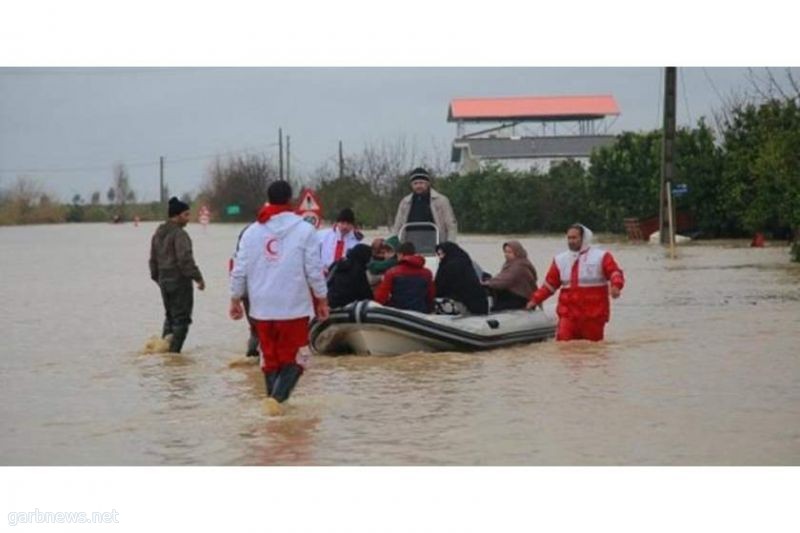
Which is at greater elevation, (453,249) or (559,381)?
(453,249)

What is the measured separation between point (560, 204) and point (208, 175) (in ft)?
36.7

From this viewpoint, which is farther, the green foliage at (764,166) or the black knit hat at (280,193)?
the green foliage at (764,166)

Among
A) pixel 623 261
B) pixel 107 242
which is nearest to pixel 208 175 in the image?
pixel 107 242

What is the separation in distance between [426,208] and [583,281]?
233 centimetres

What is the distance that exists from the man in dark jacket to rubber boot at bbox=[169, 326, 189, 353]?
0.19 meters

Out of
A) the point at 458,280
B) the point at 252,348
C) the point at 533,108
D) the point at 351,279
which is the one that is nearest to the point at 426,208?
the point at 458,280

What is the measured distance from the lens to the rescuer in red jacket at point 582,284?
47.9 feet

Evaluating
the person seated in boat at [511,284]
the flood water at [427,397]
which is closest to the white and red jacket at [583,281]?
Answer: the flood water at [427,397]

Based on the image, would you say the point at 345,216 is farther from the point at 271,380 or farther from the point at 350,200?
the point at 350,200

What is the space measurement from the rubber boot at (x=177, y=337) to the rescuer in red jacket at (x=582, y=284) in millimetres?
3316

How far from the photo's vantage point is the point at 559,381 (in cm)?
1307

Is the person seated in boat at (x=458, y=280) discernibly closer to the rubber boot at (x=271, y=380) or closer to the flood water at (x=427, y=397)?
the flood water at (x=427, y=397)

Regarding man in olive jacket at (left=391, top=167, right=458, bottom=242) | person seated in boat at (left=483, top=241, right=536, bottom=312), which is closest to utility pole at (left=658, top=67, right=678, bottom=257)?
man in olive jacket at (left=391, top=167, right=458, bottom=242)
